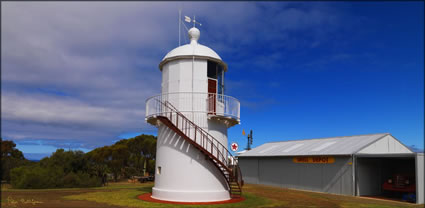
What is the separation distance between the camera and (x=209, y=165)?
15156mm

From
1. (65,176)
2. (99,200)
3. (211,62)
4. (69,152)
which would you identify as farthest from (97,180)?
(211,62)

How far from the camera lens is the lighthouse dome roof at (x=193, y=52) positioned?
15.9 metres

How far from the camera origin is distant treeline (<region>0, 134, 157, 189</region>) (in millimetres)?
22391

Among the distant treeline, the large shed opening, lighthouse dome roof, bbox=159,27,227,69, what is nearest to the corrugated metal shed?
the large shed opening

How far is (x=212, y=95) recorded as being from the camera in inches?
624

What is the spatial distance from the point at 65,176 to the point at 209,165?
1354 centimetres

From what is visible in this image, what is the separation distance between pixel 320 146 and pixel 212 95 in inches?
510

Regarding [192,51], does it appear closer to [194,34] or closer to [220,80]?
[194,34]

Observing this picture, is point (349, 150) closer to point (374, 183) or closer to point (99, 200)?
point (374, 183)

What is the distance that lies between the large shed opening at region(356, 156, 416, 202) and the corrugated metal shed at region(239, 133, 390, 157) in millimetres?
1284

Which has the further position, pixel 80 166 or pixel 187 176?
pixel 80 166

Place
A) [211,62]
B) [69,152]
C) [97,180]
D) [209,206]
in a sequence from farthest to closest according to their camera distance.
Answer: [69,152]
[97,180]
[211,62]
[209,206]

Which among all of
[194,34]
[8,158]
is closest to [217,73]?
[194,34]

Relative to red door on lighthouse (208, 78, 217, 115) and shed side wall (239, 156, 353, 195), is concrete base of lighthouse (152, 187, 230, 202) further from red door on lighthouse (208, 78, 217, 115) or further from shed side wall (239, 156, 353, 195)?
shed side wall (239, 156, 353, 195)
